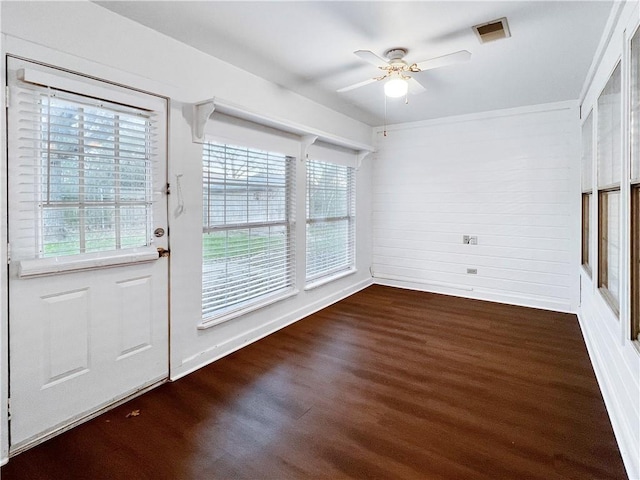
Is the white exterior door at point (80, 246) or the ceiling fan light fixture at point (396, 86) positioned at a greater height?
the ceiling fan light fixture at point (396, 86)

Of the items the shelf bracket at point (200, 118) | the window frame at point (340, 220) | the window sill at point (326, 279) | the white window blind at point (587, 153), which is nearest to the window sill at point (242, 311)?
the window sill at point (326, 279)

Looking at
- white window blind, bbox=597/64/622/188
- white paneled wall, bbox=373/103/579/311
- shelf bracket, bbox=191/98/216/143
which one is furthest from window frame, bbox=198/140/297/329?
white window blind, bbox=597/64/622/188

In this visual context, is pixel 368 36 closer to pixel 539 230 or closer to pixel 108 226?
pixel 108 226

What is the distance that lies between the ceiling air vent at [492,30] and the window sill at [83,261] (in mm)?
2761

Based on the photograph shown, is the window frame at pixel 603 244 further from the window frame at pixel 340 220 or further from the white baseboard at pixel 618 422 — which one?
the window frame at pixel 340 220

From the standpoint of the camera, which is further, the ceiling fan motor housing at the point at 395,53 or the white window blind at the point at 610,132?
the ceiling fan motor housing at the point at 395,53

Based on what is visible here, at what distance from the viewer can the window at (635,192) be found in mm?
1756

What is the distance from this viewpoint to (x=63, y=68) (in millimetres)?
1980

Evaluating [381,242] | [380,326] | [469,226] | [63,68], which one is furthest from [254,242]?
[469,226]

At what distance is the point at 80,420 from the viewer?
211cm

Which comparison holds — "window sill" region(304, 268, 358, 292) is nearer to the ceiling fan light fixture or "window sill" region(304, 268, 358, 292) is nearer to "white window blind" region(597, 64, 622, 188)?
the ceiling fan light fixture

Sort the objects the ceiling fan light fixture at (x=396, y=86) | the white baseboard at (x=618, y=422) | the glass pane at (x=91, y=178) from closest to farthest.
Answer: the white baseboard at (x=618, y=422)
the glass pane at (x=91, y=178)
the ceiling fan light fixture at (x=396, y=86)

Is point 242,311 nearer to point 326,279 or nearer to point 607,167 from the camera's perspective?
point 326,279

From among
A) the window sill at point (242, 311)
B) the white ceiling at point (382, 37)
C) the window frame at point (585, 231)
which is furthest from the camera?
the window frame at point (585, 231)
